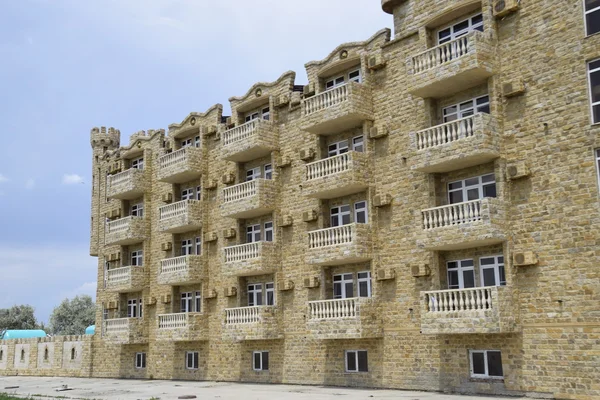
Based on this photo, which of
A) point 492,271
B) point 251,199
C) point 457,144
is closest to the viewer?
point 457,144

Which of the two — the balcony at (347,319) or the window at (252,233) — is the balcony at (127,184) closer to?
the window at (252,233)

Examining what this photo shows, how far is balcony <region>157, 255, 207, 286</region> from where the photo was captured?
113 ft

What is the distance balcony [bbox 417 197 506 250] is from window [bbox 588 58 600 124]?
3.96 metres

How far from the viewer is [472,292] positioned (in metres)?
21.8

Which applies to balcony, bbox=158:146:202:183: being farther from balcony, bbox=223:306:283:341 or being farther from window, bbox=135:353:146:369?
window, bbox=135:353:146:369

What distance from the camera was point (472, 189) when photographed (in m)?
23.7

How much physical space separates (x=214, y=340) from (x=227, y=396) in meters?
9.64

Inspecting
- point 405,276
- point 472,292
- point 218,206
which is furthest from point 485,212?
point 218,206

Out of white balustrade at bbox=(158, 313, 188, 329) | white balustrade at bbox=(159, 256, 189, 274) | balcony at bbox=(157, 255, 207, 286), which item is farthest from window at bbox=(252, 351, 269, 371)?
white balustrade at bbox=(159, 256, 189, 274)

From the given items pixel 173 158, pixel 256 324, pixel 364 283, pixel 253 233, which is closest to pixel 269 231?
pixel 253 233

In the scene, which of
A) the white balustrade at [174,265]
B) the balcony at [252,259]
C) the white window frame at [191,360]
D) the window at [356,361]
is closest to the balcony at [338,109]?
the balcony at [252,259]

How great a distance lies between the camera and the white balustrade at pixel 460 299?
2127 cm

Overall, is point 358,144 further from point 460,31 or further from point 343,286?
point 460,31

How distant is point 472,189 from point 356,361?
27.9 feet
